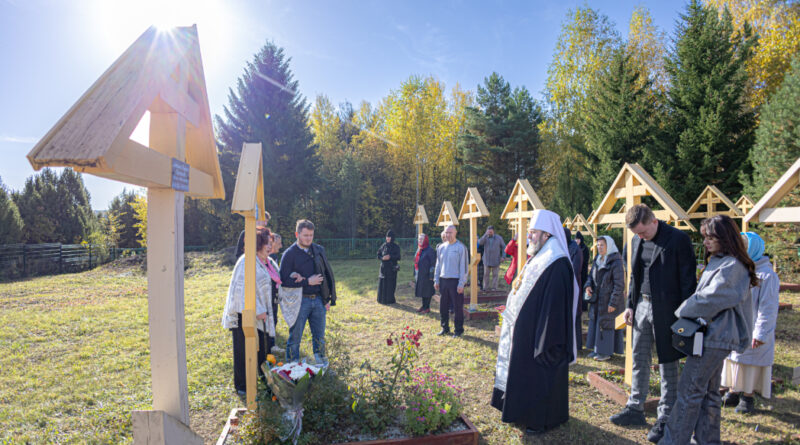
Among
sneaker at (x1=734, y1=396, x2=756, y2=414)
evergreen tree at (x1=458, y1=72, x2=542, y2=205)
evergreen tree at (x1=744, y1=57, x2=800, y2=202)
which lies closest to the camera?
sneaker at (x1=734, y1=396, x2=756, y2=414)

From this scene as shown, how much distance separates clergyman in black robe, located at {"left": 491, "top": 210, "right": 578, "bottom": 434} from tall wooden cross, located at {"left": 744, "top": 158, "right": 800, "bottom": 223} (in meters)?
1.48

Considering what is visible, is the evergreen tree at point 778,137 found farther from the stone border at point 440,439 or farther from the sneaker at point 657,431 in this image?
the stone border at point 440,439

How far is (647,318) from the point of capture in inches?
146

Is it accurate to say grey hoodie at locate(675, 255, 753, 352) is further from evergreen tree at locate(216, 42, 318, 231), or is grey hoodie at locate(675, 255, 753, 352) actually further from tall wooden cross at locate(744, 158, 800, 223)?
evergreen tree at locate(216, 42, 318, 231)

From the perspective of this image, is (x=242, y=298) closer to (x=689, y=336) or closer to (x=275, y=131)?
(x=689, y=336)

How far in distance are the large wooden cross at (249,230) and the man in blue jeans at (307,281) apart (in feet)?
4.06

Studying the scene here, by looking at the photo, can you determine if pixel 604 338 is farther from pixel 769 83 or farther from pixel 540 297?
pixel 769 83

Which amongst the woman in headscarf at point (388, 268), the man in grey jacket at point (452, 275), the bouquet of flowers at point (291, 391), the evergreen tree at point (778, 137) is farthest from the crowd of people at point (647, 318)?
the evergreen tree at point (778, 137)

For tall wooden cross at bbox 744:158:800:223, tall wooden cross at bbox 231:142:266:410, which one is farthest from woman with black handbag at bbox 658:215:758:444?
tall wooden cross at bbox 231:142:266:410

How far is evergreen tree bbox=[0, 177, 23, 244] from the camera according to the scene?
20.4 metres

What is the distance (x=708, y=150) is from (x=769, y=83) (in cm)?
560

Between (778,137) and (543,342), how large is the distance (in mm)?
15422

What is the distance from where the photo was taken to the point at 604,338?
19.2 ft

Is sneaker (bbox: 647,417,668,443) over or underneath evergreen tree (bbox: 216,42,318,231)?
underneath
